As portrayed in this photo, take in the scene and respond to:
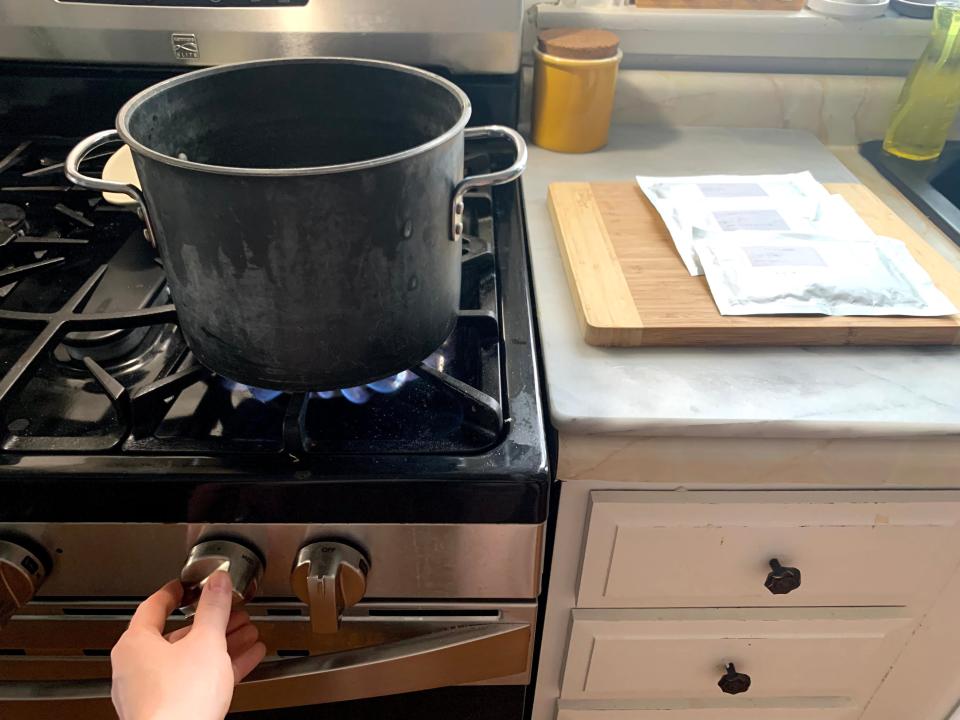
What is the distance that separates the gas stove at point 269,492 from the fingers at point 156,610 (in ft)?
0.06

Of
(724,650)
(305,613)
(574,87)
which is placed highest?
(574,87)

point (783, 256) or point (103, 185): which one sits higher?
point (103, 185)

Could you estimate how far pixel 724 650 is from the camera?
70 cm

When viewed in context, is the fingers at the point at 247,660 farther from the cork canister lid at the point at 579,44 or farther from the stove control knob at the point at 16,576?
the cork canister lid at the point at 579,44

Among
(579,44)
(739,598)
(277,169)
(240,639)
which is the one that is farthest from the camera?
(579,44)

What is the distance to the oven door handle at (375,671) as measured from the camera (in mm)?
581

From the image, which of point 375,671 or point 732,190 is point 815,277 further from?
point 375,671

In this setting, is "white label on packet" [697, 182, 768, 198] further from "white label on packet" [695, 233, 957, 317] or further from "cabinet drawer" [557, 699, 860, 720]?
"cabinet drawer" [557, 699, 860, 720]

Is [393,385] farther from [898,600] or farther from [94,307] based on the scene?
[898,600]

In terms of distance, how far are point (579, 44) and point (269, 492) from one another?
668 mm

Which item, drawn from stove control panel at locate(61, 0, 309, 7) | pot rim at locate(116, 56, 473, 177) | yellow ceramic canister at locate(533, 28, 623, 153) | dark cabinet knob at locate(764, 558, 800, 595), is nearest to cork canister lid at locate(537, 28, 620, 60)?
yellow ceramic canister at locate(533, 28, 623, 153)

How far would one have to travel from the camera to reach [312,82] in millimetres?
569

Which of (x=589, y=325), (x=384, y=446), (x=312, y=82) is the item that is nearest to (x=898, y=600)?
(x=589, y=325)

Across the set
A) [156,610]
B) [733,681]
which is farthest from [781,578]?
[156,610]
